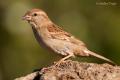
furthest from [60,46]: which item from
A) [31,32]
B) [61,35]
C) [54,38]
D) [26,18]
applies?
[31,32]

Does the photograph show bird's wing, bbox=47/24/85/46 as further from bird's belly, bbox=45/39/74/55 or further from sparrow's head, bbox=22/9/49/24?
sparrow's head, bbox=22/9/49/24

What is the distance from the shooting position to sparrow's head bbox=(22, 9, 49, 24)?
378 inches

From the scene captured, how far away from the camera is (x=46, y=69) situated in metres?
7.66

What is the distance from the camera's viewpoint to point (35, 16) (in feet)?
31.9

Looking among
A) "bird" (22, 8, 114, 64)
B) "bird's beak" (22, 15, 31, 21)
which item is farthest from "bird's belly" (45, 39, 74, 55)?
"bird's beak" (22, 15, 31, 21)

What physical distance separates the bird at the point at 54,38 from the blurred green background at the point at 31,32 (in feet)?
1.75

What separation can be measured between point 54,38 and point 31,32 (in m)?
0.97

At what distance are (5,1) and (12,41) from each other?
2.21ft

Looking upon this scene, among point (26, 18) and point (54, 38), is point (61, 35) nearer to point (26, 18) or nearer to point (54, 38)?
point (54, 38)

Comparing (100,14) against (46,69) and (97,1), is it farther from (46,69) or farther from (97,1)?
(46,69)

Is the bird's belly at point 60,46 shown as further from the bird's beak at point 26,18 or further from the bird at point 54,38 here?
the bird's beak at point 26,18

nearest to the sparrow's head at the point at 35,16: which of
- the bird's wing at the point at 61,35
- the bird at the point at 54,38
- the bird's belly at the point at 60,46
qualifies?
the bird at the point at 54,38

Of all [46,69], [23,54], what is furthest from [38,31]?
[46,69]

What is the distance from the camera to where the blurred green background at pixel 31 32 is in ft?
33.3
